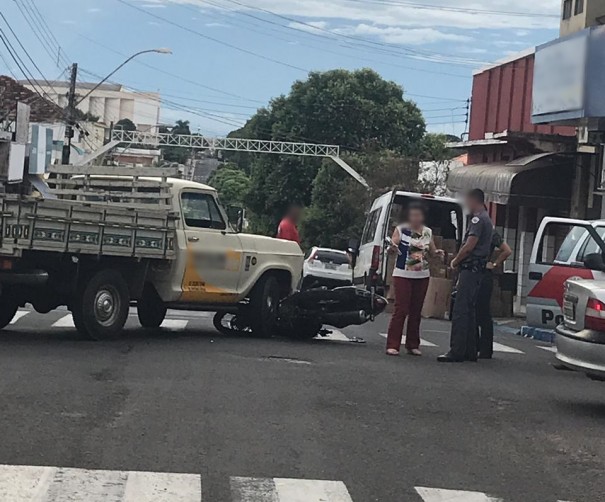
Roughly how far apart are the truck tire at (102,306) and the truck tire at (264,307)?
7.25 ft

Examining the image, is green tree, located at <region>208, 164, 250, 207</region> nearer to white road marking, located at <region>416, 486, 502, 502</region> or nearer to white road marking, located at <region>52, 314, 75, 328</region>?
→ white road marking, located at <region>52, 314, 75, 328</region>

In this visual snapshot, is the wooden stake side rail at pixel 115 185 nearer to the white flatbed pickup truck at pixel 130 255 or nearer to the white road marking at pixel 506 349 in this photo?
the white flatbed pickup truck at pixel 130 255

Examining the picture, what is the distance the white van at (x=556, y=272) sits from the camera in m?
14.4

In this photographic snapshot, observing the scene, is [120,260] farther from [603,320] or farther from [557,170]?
[557,170]

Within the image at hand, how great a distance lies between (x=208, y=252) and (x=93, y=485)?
7.99 metres

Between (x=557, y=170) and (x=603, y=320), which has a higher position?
(x=557, y=170)

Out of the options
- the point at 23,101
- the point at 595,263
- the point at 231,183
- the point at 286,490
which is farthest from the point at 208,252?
the point at 231,183

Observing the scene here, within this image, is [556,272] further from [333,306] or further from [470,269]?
[333,306]

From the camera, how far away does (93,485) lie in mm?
6512

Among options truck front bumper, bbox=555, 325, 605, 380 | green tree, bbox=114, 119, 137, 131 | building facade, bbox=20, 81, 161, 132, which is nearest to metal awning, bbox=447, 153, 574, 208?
truck front bumper, bbox=555, 325, 605, 380

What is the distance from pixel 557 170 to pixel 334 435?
1987cm

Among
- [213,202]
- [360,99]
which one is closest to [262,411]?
[213,202]

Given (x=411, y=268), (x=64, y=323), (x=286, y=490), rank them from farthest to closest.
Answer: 1. (x=64, y=323)
2. (x=411, y=268)
3. (x=286, y=490)

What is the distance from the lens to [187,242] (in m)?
14.1
